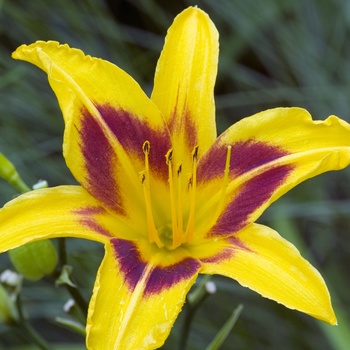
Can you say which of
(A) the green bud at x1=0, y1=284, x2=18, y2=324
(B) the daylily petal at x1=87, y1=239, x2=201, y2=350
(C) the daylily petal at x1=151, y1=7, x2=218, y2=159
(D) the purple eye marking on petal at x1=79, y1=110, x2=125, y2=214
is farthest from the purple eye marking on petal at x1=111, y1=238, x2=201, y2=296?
(A) the green bud at x1=0, y1=284, x2=18, y2=324

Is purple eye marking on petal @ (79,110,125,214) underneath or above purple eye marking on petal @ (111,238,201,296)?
above

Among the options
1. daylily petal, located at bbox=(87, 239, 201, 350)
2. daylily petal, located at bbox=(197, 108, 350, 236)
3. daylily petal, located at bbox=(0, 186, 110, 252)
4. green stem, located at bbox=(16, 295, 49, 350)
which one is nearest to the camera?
daylily petal, located at bbox=(87, 239, 201, 350)

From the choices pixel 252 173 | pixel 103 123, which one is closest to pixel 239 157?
pixel 252 173

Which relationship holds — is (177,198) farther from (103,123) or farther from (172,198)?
(103,123)

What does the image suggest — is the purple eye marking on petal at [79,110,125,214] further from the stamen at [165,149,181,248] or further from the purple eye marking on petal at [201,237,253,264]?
the purple eye marking on petal at [201,237,253,264]

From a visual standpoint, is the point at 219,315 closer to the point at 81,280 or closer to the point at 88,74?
the point at 81,280

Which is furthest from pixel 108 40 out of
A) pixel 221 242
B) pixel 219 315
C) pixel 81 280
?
pixel 221 242

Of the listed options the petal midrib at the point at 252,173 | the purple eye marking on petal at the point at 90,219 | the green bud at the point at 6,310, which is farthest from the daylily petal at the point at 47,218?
the green bud at the point at 6,310
